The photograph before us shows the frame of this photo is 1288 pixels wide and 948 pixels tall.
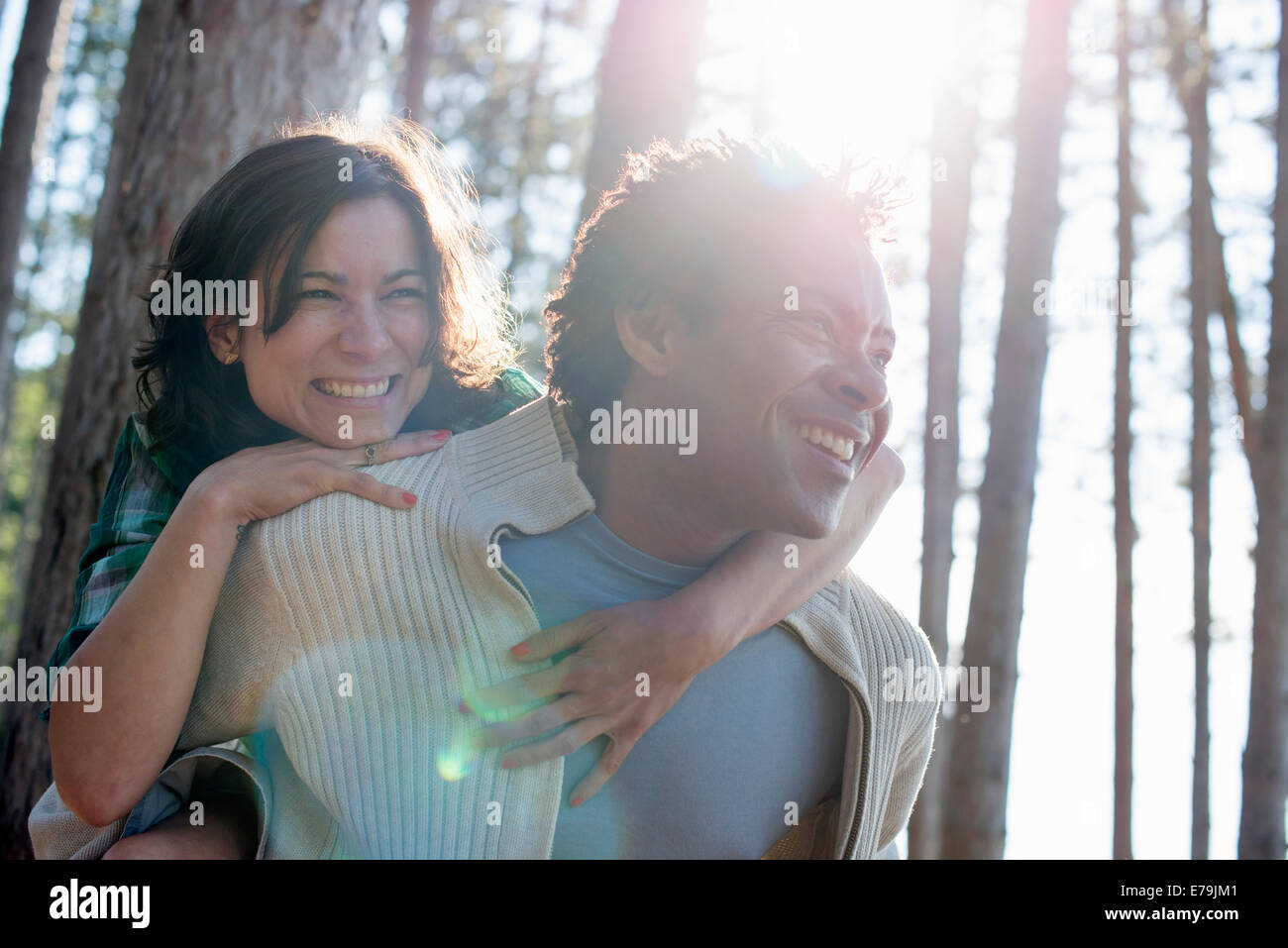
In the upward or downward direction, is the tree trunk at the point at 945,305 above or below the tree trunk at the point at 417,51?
below

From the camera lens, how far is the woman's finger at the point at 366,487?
223 cm

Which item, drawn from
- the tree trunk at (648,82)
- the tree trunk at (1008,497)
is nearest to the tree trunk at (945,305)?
the tree trunk at (1008,497)

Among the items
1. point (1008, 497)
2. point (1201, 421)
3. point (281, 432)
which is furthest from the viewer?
point (1201, 421)

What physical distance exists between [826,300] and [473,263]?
3.23ft

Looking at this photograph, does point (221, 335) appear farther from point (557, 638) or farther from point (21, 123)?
point (21, 123)

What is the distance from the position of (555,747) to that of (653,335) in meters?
1.00

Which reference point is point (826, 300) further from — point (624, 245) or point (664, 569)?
point (664, 569)

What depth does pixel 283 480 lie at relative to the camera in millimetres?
2197

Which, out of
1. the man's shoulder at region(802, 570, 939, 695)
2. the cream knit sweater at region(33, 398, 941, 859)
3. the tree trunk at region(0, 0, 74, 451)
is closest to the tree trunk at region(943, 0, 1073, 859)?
the man's shoulder at region(802, 570, 939, 695)

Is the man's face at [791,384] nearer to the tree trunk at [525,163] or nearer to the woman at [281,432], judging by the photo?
the woman at [281,432]

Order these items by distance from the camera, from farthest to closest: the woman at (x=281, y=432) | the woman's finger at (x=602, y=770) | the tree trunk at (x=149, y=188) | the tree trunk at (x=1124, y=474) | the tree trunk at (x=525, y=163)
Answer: the tree trunk at (x=525, y=163)
the tree trunk at (x=1124, y=474)
the tree trunk at (x=149, y=188)
the woman's finger at (x=602, y=770)
the woman at (x=281, y=432)

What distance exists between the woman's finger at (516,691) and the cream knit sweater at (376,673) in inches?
1.3

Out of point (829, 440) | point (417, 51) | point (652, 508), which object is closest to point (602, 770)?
point (652, 508)

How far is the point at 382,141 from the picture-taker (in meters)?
2.72
